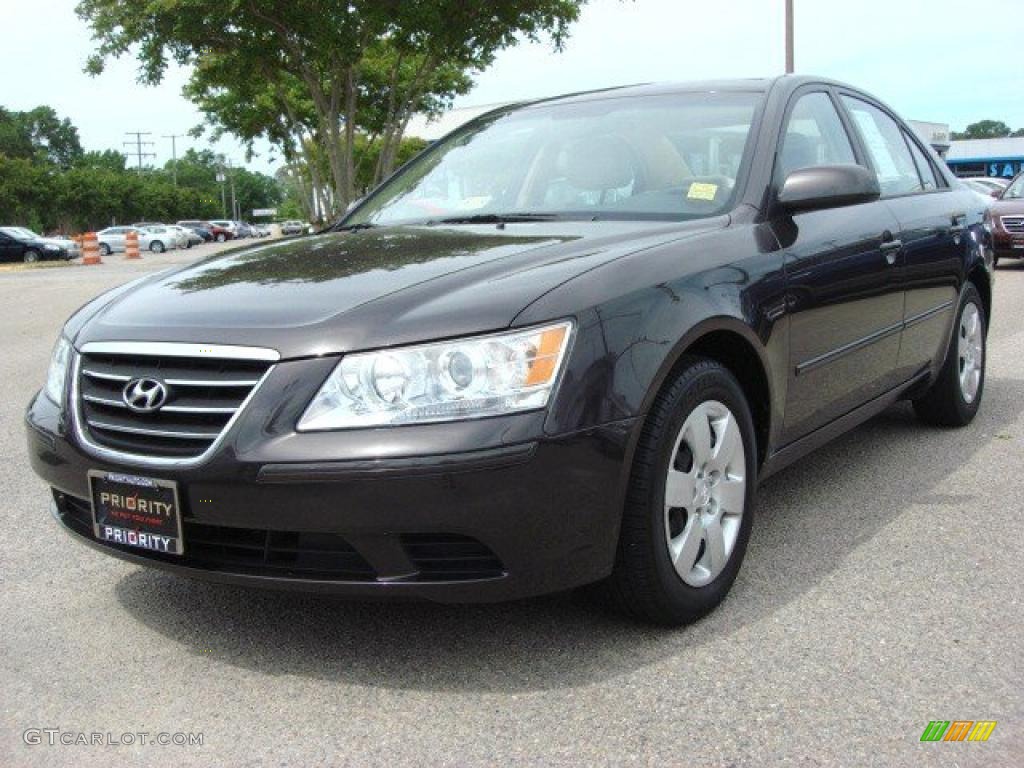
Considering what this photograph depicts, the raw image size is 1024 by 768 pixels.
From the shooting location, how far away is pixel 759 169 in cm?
353

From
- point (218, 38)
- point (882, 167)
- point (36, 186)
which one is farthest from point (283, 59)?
point (36, 186)

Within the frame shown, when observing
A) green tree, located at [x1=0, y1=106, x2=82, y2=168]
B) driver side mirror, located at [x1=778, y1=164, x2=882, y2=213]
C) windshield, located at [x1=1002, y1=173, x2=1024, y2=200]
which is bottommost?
driver side mirror, located at [x1=778, y1=164, x2=882, y2=213]

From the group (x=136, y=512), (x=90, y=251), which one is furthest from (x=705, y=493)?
(x=90, y=251)

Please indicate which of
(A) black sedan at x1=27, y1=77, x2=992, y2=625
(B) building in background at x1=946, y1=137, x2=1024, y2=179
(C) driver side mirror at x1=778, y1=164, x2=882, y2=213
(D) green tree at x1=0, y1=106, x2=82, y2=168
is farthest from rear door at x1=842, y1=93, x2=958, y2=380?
(D) green tree at x1=0, y1=106, x2=82, y2=168

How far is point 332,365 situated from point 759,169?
70.8 inches

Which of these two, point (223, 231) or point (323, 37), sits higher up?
point (323, 37)

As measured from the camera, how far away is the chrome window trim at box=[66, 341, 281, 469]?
8.07ft

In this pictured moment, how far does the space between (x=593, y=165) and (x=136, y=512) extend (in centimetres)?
205

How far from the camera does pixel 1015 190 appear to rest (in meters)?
16.4

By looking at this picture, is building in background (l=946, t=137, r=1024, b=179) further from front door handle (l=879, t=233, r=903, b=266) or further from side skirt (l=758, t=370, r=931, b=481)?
front door handle (l=879, t=233, r=903, b=266)

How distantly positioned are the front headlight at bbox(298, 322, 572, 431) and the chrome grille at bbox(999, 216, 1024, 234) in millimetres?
15206

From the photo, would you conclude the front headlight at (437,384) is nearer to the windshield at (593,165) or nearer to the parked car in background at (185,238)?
the windshield at (593,165)

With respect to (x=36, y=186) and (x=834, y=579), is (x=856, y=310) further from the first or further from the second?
(x=36, y=186)

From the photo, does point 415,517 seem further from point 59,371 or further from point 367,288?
point 59,371
